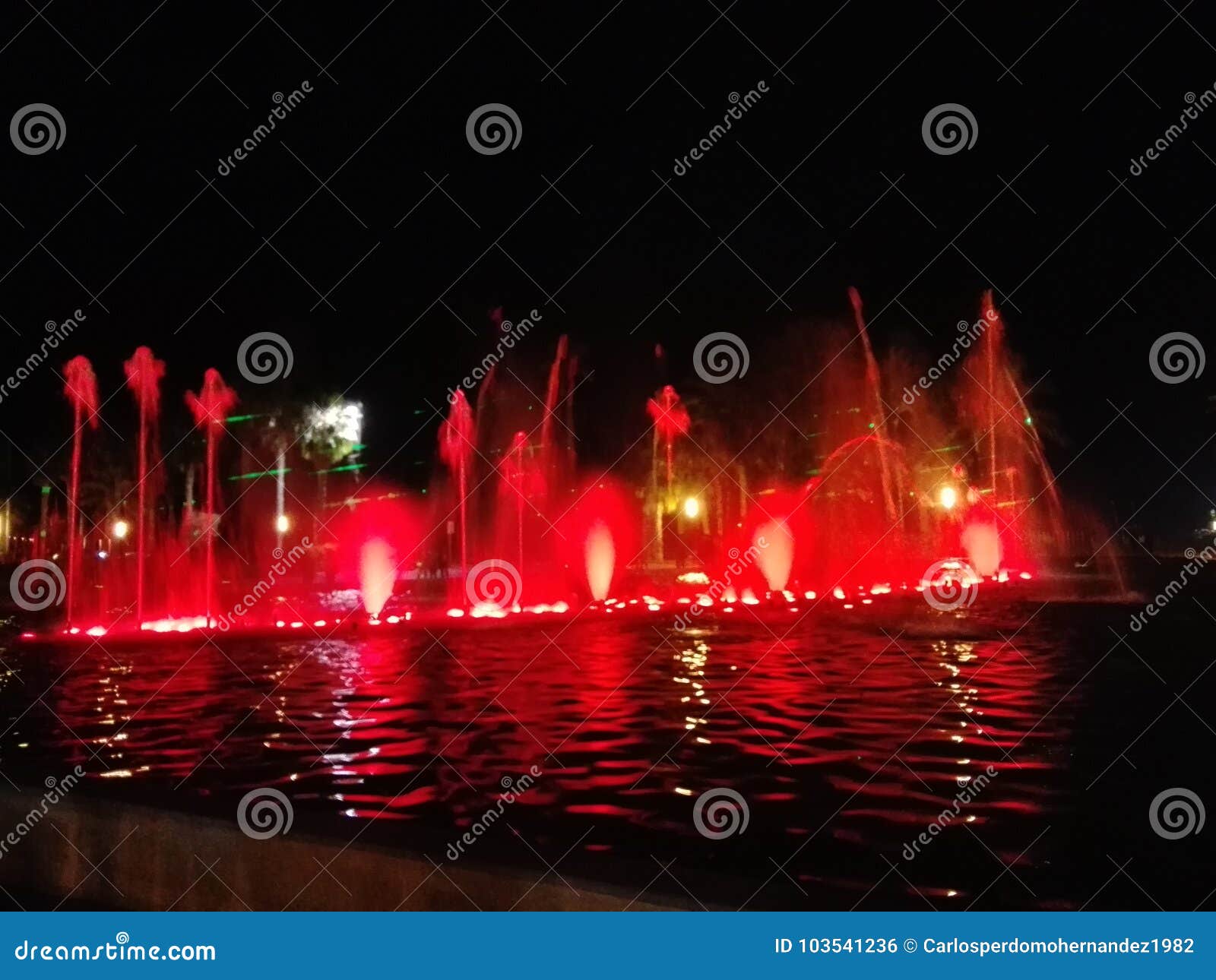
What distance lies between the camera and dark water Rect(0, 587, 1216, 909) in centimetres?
639

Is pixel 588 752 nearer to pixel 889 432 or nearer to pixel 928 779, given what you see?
pixel 928 779

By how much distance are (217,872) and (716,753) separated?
17.6 ft

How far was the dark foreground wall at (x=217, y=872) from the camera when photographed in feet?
16.4

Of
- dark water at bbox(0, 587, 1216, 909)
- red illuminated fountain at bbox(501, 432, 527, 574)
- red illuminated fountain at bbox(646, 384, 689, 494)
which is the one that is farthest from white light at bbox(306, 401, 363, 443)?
dark water at bbox(0, 587, 1216, 909)

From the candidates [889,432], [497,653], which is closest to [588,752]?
[497,653]

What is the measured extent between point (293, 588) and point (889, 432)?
2661 centimetres

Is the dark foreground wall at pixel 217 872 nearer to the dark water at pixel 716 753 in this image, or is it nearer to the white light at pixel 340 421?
the dark water at pixel 716 753

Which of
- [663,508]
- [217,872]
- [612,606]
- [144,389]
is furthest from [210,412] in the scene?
→ [217,872]

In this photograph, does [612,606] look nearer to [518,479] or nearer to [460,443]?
[460,443]

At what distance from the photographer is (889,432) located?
50.0 metres

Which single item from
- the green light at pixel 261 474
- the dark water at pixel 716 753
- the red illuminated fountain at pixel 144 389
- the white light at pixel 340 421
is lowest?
the dark water at pixel 716 753

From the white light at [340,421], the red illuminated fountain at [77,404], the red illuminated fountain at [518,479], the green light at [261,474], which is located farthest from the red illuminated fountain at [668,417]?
the red illuminated fountain at [77,404]

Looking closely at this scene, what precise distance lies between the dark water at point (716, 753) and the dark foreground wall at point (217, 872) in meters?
0.20

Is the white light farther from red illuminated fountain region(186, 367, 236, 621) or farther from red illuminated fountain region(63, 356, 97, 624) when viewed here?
red illuminated fountain region(63, 356, 97, 624)
